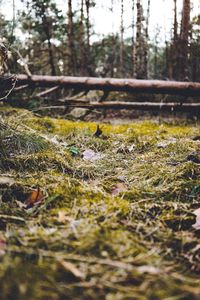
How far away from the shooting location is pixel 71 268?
3.24 ft

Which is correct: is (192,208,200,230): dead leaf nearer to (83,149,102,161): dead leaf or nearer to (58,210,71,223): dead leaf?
(58,210,71,223): dead leaf

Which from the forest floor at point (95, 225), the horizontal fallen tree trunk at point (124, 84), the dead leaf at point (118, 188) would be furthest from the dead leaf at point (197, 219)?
the horizontal fallen tree trunk at point (124, 84)

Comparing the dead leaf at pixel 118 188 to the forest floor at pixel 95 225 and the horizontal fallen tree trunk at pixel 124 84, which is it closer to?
the forest floor at pixel 95 225

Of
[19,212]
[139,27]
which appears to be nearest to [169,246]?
[19,212]

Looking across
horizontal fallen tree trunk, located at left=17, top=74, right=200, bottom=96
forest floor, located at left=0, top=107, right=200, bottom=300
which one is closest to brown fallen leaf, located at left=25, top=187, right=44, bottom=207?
forest floor, located at left=0, top=107, right=200, bottom=300

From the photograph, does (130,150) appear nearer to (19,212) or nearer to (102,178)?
(102,178)

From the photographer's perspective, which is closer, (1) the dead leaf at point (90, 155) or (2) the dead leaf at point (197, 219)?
(2) the dead leaf at point (197, 219)

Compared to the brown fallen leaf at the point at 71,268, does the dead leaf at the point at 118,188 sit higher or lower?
lower

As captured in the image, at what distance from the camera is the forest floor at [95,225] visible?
3.03ft

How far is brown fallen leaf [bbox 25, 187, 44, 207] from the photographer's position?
5.52ft

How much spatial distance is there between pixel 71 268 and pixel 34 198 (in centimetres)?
77

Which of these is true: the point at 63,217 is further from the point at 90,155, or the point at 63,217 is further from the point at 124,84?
the point at 124,84

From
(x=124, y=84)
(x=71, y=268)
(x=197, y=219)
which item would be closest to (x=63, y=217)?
(x=71, y=268)

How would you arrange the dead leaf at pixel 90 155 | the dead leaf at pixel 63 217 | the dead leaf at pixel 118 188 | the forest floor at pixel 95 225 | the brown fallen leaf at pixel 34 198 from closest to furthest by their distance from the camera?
the forest floor at pixel 95 225 → the dead leaf at pixel 63 217 → the brown fallen leaf at pixel 34 198 → the dead leaf at pixel 118 188 → the dead leaf at pixel 90 155
